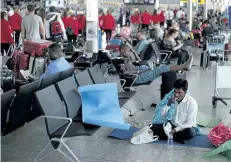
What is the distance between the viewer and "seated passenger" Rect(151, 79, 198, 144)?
511cm

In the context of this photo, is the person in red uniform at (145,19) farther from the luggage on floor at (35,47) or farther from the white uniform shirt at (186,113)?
the white uniform shirt at (186,113)

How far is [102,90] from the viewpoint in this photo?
195 inches

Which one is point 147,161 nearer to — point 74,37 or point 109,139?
point 109,139

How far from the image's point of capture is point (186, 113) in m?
5.20

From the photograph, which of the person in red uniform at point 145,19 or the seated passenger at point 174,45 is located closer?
the seated passenger at point 174,45

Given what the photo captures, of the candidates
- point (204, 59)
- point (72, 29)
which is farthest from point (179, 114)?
point (72, 29)

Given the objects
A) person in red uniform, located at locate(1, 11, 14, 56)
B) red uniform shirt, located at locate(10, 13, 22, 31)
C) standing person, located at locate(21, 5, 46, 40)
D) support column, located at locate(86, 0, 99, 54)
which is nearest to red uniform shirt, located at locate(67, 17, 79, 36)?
red uniform shirt, located at locate(10, 13, 22, 31)

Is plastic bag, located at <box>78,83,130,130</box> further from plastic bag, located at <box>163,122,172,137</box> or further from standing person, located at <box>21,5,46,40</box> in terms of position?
standing person, located at <box>21,5,46,40</box>

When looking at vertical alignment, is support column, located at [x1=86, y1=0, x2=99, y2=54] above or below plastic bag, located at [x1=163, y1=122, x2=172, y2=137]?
above

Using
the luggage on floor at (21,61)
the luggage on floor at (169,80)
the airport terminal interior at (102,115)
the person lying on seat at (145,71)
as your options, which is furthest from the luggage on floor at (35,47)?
the luggage on floor at (169,80)

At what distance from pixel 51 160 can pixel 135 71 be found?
124 inches

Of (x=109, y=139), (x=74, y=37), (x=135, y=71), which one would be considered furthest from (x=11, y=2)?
(x=109, y=139)

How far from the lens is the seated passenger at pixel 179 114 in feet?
16.8

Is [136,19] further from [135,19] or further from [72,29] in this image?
[72,29]
